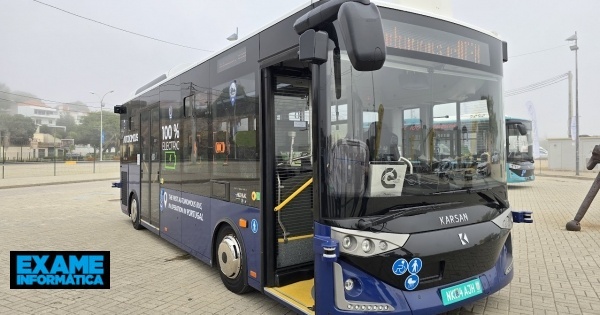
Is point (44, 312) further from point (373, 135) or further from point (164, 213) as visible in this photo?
point (373, 135)

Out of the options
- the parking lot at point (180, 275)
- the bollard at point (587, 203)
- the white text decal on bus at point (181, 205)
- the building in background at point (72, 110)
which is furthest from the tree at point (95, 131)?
the bollard at point (587, 203)

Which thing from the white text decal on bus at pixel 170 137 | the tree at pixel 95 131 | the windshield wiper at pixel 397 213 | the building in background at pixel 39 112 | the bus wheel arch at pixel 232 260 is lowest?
the bus wheel arch at pixel 232 260

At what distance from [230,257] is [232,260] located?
1.8 inches

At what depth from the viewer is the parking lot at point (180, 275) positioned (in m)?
4.38

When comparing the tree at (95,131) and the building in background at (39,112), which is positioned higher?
the building in background at (39,112)

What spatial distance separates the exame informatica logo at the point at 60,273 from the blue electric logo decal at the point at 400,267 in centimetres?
384

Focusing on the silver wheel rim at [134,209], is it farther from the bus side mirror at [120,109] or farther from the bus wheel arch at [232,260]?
the bus wheel arch at [232,260]

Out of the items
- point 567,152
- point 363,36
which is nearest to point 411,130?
point 363,36

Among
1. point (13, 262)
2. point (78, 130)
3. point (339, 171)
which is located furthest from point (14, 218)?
point (78, 130)

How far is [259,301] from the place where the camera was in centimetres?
450

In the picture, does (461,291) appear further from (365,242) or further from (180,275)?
(180,275)

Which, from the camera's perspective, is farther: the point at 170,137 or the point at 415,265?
the point at 170,137

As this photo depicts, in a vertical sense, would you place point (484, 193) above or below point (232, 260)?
above

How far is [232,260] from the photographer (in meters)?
4.62
